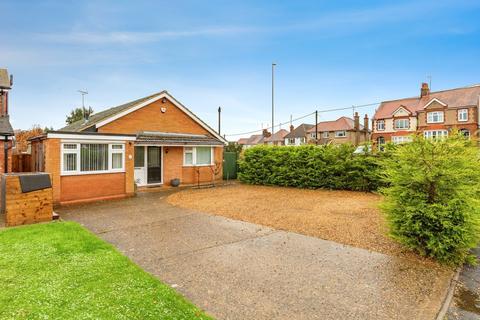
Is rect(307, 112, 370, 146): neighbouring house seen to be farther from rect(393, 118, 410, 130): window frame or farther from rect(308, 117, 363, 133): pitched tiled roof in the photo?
rect(393, 118, 410, 130): window frame

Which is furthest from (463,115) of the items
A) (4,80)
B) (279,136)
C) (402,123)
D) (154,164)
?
(4,80)

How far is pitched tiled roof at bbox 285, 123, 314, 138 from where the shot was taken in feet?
210

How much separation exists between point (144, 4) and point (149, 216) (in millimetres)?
10654

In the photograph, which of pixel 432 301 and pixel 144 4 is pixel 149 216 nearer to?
pixel 432 301

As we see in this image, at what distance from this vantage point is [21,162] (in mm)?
14992

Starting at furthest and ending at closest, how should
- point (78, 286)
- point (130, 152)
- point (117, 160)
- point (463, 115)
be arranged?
point (463, 115) < point (130, 152) < point (117, 160) < point (78, 286)

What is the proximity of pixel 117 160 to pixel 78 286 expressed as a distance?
9.38 meters

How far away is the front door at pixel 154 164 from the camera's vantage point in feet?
51.7

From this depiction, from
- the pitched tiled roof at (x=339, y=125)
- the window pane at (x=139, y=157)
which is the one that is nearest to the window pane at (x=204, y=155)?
the window pane at (x=139, y=157)

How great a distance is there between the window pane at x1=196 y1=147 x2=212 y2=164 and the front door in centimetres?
261

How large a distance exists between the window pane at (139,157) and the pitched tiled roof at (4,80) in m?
8.08

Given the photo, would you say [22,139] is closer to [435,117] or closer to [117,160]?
[117,160]

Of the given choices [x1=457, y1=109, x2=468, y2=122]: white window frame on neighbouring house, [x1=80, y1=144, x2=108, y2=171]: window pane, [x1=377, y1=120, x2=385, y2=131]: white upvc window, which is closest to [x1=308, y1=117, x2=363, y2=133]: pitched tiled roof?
[x1=377, y1=120, x2=385, y2=131]: white upvc window

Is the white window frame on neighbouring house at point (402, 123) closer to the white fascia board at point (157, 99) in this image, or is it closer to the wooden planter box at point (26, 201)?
the white fascia board at point (157, 99)
